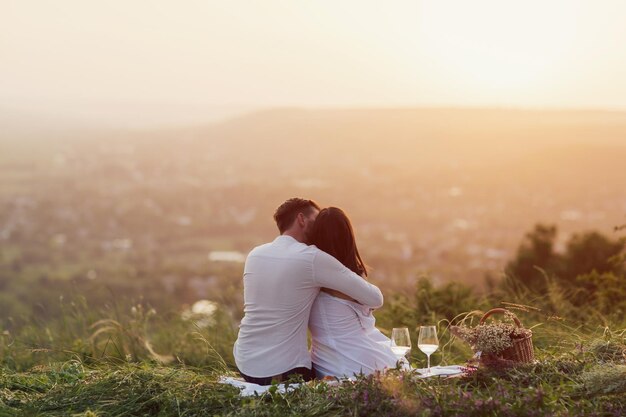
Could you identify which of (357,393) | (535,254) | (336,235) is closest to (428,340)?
(357,393)

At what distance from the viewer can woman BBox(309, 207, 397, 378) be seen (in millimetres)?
4520

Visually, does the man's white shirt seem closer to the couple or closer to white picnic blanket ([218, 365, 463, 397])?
the couple

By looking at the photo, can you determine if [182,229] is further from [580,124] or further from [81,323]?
[81,323]

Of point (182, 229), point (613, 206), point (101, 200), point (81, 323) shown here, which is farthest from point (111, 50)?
point (81, 323)

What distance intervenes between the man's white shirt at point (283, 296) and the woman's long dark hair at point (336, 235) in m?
0.11

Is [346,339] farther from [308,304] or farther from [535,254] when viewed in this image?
[535,254]

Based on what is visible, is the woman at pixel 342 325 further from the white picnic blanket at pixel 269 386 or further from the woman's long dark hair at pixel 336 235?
the white picnic blanket at pixel 269 386

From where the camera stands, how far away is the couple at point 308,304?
446 cm

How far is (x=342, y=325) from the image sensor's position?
4621 millimetres

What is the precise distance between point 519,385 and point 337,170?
175 feet

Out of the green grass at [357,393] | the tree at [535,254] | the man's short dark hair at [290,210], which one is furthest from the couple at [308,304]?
the tree at [535,254]

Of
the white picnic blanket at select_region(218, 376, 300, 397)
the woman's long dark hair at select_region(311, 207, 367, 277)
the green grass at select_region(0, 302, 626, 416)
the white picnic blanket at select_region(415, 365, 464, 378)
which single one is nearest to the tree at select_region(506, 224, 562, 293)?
the green grass at select_region(0, 302, 626, 416)

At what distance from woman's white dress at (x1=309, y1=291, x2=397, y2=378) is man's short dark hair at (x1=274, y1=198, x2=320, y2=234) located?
0.48 m

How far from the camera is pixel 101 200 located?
63.3m
